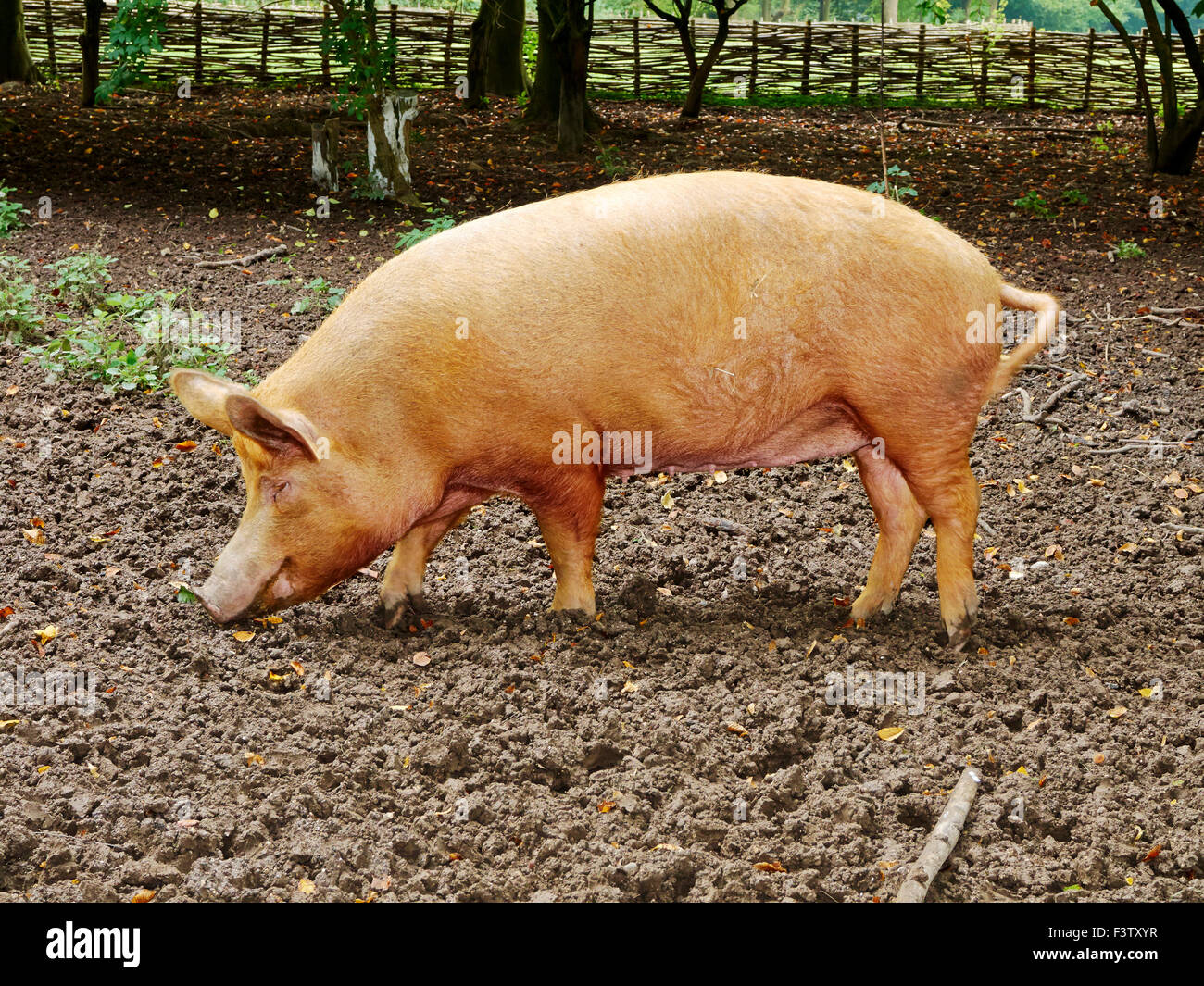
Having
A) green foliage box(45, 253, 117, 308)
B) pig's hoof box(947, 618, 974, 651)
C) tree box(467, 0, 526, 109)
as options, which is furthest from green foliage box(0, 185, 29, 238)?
tree box(467, 0, 526, 109)

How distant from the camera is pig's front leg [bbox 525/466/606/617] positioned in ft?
14.0

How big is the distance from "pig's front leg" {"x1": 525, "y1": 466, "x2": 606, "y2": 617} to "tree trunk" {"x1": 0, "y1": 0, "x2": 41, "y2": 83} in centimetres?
1728

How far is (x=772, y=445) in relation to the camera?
14.8ft

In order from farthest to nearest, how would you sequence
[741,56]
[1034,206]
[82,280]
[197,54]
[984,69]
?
[741,56] < [984,69] < [197,54] < [1034,206] < [82,280]

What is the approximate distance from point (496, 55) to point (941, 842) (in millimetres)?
17352

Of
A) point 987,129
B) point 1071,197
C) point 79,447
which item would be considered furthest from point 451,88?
point 79,447

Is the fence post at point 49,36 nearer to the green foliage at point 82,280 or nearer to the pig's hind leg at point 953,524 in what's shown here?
the green foliage at point 82,280

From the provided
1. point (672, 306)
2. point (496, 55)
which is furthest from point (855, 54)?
point (672, 306)

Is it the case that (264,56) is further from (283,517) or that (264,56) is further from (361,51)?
(283,517)

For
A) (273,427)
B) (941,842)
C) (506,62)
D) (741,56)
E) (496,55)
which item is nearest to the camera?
(941,842)

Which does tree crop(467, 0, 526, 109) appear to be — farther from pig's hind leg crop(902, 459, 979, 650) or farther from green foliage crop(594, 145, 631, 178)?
pig's hind leg crop(902, 459, 979, 650)

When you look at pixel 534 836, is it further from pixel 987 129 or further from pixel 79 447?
pixel 987 129

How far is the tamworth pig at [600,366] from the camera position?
4.00 meters

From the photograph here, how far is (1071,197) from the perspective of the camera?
12172 mm
